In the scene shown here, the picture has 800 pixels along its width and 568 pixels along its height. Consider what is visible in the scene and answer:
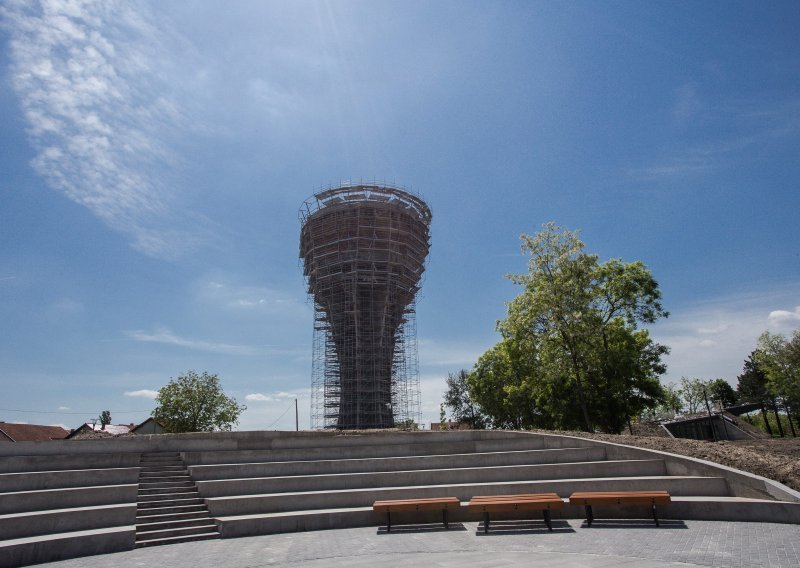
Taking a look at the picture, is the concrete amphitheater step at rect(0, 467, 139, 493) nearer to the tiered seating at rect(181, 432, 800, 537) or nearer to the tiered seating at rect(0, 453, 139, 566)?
the tiered seating at rect(0, 453, 139, 566)

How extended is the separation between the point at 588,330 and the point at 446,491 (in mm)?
14326

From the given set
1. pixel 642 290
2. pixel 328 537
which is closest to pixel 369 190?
pixel 642 290

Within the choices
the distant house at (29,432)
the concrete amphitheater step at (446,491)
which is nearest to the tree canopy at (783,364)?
the concrete amphitheater step at (446,491)

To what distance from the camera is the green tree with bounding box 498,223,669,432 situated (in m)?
23.3

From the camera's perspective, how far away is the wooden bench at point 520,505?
31.9ft

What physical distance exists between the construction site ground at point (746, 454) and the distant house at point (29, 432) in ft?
168

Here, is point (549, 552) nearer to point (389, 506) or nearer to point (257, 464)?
point (389, 506)

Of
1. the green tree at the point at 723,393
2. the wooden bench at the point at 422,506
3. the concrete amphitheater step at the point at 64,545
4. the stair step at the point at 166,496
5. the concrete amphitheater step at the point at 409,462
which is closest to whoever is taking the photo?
the concrete amphitheater step at the point at 64,545

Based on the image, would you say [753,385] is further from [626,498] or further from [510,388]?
[626,498]

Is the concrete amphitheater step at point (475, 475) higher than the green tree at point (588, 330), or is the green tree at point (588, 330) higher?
the green tree at point (588, 330)

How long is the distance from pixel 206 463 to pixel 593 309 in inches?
716

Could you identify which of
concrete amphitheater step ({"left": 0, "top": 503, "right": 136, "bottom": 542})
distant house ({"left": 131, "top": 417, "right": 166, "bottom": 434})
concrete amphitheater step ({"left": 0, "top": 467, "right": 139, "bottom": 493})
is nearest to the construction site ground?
concrete amphitheater step ({"left": 0, "top": 503, "right": 136, "bottom": 542})

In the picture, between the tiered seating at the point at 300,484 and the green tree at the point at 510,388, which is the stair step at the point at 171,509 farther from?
the green tree at the point at 510,388

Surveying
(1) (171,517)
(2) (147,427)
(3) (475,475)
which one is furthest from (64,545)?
(2) (147,427)
